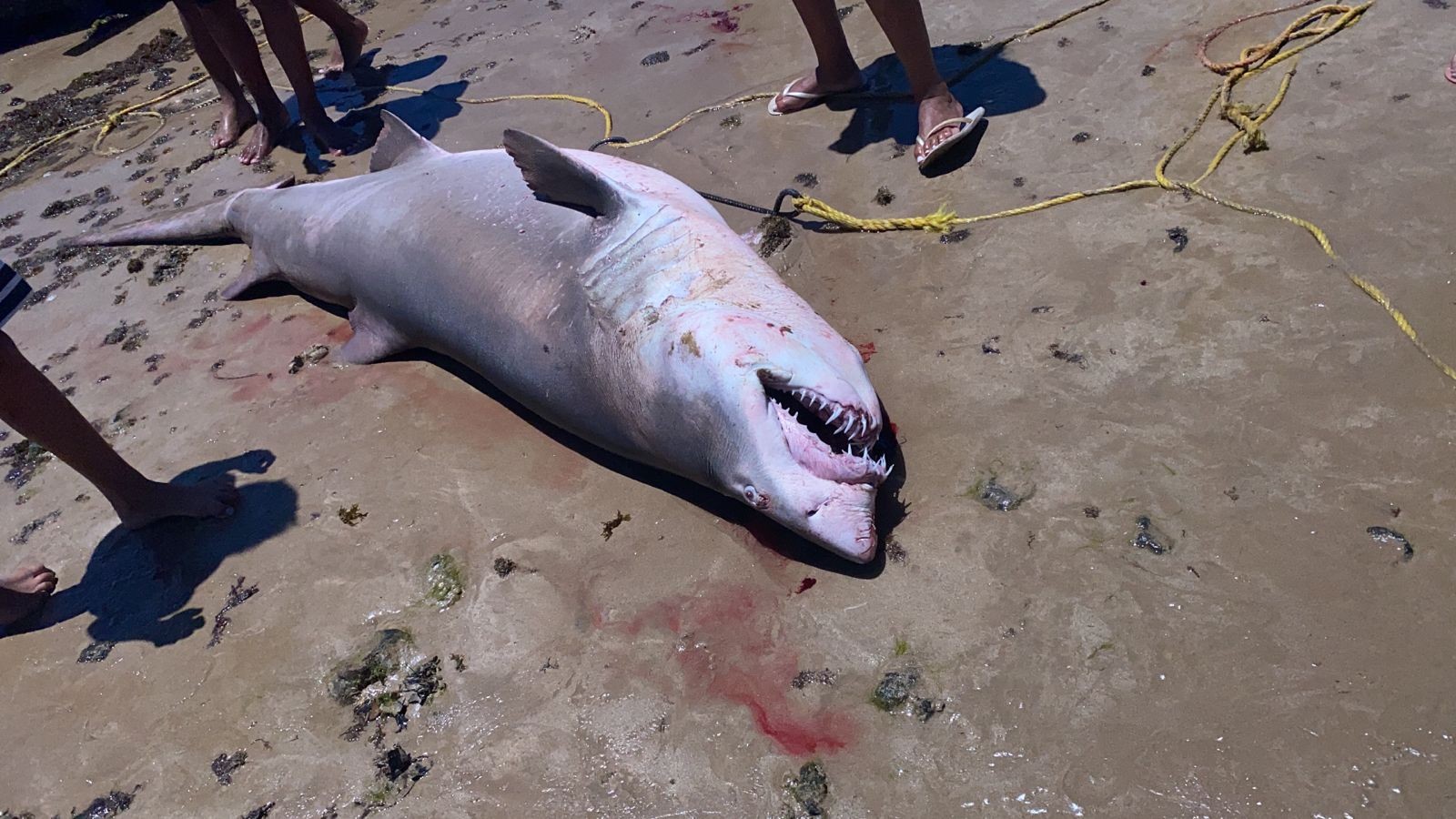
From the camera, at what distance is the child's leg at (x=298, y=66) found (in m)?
5.84

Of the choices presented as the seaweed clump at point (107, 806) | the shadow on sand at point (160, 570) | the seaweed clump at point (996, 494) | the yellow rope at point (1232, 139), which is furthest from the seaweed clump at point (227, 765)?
the yellow rope at point (1232, 139)

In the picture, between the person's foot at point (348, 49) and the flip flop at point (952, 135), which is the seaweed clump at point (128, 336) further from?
the flip flop at point (952, 135)

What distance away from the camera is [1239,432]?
9.51 ft

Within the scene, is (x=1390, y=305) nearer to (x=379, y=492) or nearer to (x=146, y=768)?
(x=379, y=492)

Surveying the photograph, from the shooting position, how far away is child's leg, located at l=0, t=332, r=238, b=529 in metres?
3.21

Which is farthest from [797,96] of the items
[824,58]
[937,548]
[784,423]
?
[937,548]

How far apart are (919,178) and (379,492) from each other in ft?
9.23

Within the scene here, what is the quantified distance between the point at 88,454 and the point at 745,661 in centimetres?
262

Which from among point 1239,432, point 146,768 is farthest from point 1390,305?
point 146,768

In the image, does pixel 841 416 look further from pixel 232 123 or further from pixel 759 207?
pixel 232 123

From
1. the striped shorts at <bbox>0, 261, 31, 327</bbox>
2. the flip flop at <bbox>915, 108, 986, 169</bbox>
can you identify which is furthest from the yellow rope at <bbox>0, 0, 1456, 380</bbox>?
the striped shorts at <bbox>0, 261, 31, 327</bbox>

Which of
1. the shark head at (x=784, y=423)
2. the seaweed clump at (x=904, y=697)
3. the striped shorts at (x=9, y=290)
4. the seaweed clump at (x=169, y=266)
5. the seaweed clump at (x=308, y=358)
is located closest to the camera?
the seaweed clump at (x=904, y=697)

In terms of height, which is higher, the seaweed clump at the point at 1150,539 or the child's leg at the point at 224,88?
the child's leg at the point at 224,88

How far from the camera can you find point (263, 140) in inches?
241
